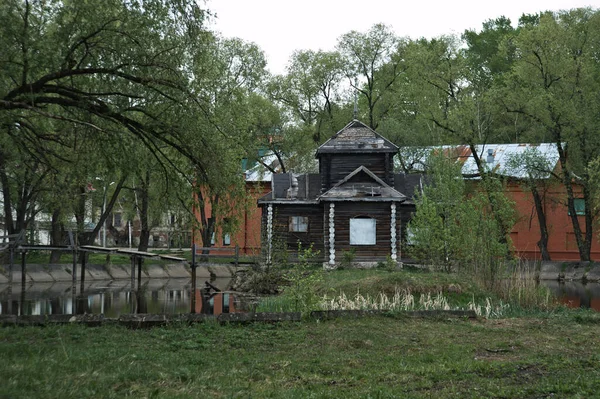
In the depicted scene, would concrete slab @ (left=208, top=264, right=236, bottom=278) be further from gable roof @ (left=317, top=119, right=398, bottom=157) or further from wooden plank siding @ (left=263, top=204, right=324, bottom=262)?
gable roof @ (left=317, top=119, right=398, bottom=157)

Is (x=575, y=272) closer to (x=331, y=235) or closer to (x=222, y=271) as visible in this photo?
(x=331, y=235)

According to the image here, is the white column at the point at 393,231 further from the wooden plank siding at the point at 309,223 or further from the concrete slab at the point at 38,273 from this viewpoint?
the concrete slab at the point at 38,273

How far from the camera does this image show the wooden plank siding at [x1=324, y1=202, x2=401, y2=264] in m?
39.4

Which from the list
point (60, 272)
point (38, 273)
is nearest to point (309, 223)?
point (60, 272)

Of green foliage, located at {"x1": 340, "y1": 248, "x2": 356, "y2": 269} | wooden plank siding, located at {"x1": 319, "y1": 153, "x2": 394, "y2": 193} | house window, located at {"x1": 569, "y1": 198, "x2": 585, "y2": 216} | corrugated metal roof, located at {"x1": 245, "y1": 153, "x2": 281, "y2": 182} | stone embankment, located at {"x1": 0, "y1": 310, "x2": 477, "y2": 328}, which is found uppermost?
corrugated metal roof, located at {"x1": 245, "y1": 153, "x2": 281, "y2": 182}

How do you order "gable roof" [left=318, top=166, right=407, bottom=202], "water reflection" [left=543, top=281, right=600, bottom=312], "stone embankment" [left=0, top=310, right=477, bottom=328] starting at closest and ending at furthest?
"stone embankment" [left=0, top=310, right=477, bottom=328], "water reflection" [left=543, top=281, right=600, bottom=312], "gable roof" [left=318, top=166, right=407, bottom=202]

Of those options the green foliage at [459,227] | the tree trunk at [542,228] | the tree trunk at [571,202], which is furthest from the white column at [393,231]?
the tree trunk at [542,228]

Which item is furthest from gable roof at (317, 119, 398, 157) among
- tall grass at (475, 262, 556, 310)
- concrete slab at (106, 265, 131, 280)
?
tall grass at (475, 262, 556, 310)

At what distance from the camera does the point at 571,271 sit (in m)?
40.8

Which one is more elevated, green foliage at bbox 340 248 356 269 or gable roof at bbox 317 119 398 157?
gable roof at bbox 317 119 398 157

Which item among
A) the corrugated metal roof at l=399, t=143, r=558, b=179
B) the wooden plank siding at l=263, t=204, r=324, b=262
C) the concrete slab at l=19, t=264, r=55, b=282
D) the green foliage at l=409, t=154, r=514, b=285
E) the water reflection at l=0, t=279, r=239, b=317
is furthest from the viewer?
the corrugated metal roof at l=399, t=143, r=558, b=179

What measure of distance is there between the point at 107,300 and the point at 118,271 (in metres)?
14.4

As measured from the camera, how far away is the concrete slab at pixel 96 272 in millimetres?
39031

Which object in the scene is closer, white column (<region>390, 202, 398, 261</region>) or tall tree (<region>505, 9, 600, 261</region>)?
white column (<region>390, 202, 398, 261</region>)
